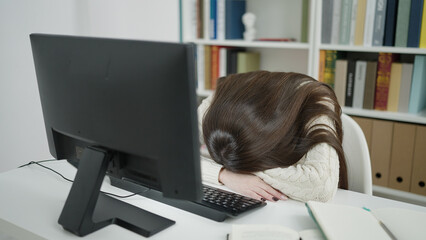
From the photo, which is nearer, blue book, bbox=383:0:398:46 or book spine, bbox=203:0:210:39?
blue book, bbox=383:0:398:46

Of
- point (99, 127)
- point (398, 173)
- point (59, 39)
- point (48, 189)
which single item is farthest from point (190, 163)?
point (398, 173)

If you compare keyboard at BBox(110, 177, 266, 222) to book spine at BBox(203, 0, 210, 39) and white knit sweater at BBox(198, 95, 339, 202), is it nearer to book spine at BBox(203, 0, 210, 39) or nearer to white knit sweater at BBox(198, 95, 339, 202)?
white knit sweater at BBox(198, 95, 339, 202)

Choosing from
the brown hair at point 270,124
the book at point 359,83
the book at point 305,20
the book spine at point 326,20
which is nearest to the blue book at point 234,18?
the book at point 305,20

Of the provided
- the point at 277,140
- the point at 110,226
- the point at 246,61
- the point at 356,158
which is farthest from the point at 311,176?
the point at 246,61

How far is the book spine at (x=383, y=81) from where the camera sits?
7.00 feet

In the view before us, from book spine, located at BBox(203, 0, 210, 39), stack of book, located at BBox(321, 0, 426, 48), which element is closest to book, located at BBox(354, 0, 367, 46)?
stack of book, located at BBox(321, 0, 426, 48)

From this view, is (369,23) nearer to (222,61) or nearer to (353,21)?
(353,21)

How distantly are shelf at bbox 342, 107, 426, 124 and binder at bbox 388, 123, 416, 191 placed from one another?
0.03 meters

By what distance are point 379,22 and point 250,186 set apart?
4.20 ft

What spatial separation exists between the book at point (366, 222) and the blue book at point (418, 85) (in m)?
1.22

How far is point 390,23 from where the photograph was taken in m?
2.07

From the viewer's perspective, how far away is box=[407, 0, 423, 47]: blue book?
1970 millimetres

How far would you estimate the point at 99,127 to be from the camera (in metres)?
0.97

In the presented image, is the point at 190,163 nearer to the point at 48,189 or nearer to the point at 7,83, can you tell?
the point at 48,189
